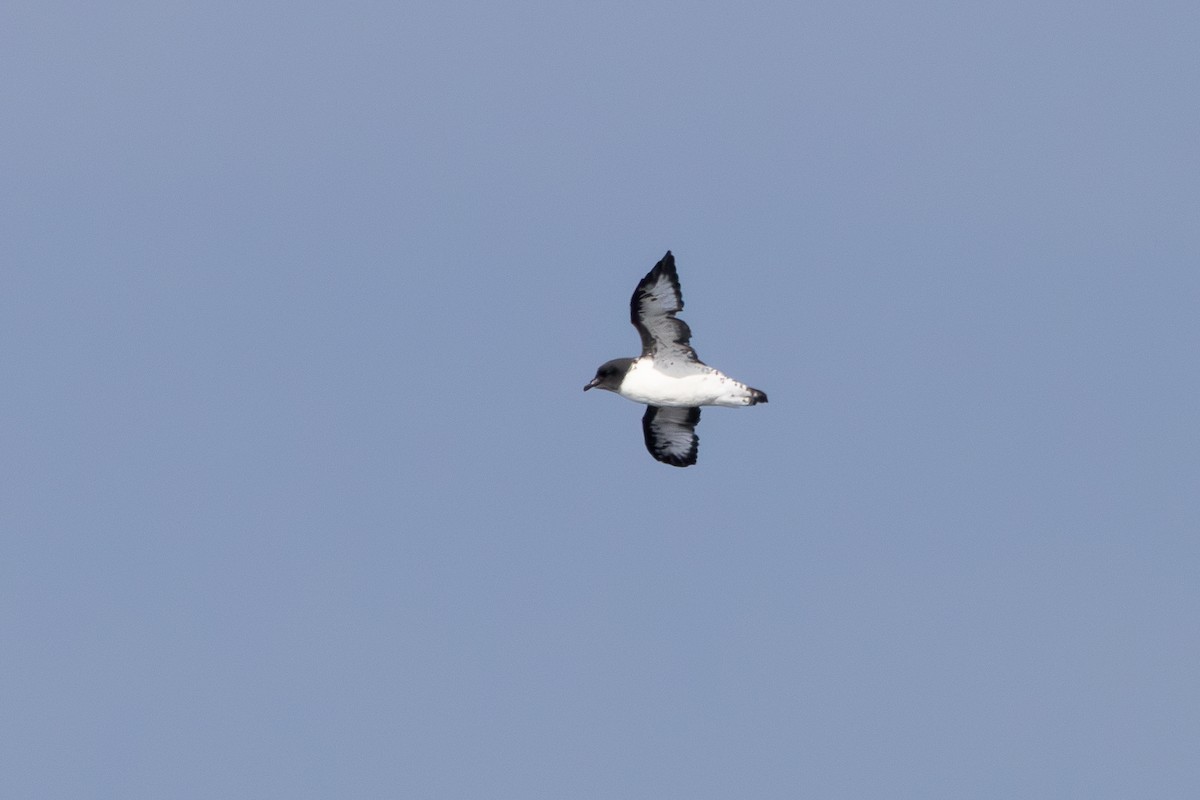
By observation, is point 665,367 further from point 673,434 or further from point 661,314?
point 673,434

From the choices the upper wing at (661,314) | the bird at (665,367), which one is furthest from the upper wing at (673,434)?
the upper wing at (661,314)

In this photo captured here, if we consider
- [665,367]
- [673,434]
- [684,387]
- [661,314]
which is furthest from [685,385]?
[673,434]

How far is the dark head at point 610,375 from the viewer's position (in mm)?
45688

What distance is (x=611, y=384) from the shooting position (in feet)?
151

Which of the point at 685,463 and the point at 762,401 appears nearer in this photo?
the point at 762,401

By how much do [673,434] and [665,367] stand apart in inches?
146

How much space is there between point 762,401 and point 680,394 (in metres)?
1.73

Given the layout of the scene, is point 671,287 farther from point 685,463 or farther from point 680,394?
point 685,463

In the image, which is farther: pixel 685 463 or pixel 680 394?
pixel 685 463

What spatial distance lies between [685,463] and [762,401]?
4000 mm

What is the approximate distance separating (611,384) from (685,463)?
12.2 feet

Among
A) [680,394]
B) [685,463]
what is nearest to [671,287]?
[680,394]

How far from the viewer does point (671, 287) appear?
44562 millimetres

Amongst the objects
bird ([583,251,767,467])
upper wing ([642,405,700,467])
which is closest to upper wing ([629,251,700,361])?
bird ([583,251,767,467])
